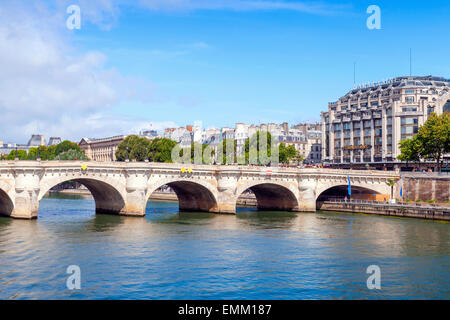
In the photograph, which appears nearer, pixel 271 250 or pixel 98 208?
pixel 271 250

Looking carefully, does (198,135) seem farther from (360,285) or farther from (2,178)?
(360,285)

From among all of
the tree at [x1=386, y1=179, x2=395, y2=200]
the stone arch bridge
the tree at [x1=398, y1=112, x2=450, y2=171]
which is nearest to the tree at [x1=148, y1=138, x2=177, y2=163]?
the stone arch bridge

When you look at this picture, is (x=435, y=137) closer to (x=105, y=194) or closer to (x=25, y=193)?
(x=105, y=194)

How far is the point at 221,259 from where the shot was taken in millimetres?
38250

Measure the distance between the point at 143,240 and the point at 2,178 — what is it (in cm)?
1995

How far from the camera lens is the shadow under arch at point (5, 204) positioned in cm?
5906

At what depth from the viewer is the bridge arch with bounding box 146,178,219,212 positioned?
228 ft

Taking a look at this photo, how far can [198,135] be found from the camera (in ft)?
572

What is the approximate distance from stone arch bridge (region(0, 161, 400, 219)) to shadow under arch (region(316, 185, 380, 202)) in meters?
1.02

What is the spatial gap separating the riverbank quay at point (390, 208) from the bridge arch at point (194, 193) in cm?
1984

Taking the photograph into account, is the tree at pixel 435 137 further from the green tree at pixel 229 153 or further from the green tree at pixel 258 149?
the green tree at pixel 229 153

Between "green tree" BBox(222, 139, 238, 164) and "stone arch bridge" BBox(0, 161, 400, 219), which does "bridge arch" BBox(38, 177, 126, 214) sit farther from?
"green tree" BBox(222, 139, 238, 164)

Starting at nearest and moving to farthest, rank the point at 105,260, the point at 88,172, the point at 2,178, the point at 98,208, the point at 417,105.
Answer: the point at 105,260
the point at 2,178
the point at 88,172
the point at 98,208
the point at 417,105
